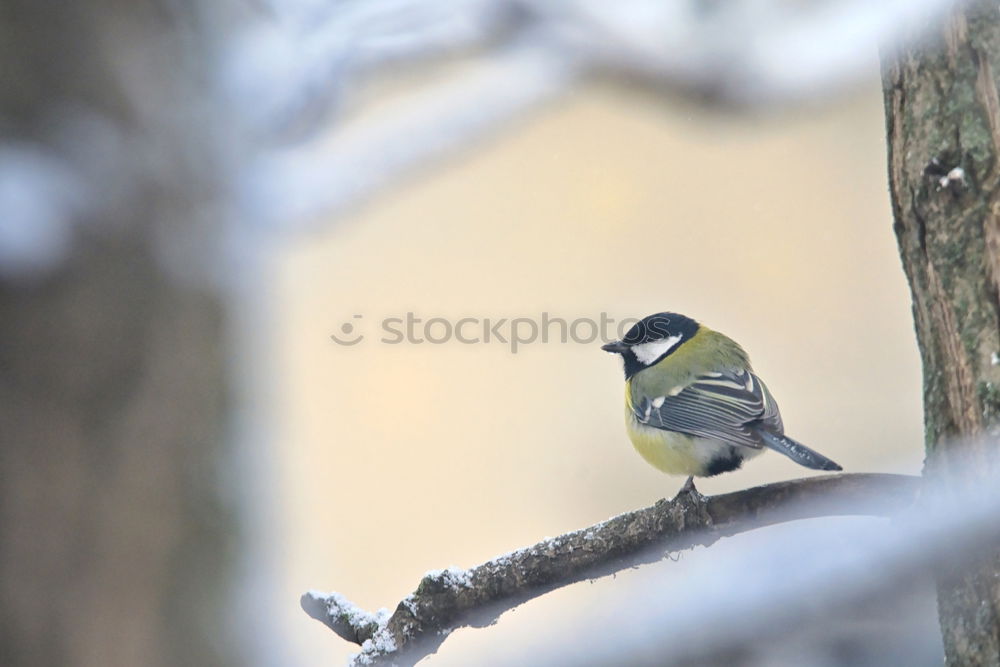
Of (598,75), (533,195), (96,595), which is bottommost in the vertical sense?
(96,595)

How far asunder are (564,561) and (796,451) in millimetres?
297

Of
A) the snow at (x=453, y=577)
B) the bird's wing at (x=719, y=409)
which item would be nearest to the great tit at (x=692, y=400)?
the bird's wing at (x=719, y=409)

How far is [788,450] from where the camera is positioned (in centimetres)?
102

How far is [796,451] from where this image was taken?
1.00 meters

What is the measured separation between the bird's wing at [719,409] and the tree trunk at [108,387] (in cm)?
64

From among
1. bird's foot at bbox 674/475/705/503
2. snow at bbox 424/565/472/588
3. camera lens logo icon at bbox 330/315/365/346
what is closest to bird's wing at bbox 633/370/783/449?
bird's foot at bbox 674/475/705/503

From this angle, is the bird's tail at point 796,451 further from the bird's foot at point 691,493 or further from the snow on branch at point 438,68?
the snow on branch at point 438,68

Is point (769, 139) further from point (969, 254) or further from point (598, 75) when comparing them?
point (969, 254)

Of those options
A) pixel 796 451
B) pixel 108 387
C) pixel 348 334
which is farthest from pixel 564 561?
pixel 348 334

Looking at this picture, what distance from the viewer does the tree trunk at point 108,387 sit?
1.20m

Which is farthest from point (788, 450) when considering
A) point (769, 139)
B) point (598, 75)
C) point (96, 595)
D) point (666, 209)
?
A: point (598, 75)

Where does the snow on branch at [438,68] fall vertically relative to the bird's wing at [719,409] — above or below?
above

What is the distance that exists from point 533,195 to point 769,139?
0.61m

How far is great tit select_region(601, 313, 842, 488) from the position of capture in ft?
3.81
